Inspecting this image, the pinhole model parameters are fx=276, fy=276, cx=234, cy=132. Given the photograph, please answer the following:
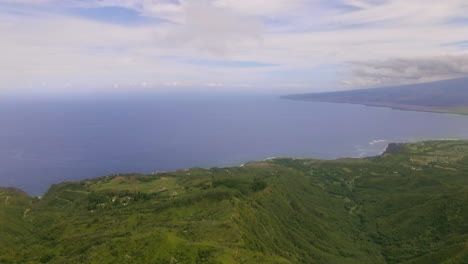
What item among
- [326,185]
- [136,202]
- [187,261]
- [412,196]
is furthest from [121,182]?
[412,196]

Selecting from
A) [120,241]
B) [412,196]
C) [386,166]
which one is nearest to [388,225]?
[412,196]

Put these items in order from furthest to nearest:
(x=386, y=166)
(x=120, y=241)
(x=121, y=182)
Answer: (x=386, y=166), (x=121, y=182), (x=120, y=241)

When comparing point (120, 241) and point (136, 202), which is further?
point (136, 202)

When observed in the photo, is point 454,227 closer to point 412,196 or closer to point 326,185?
point 412,196

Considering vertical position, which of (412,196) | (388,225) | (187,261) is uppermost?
(187,261)

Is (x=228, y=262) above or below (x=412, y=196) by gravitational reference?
above

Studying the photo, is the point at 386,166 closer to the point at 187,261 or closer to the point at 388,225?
the point at 388,225

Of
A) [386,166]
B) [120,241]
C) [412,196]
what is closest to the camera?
[120,241]
